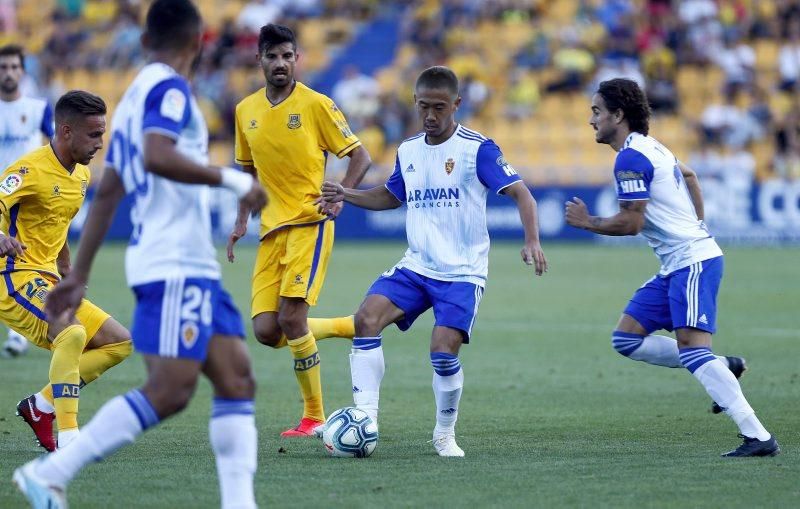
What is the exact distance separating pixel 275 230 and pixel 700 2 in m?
24.1

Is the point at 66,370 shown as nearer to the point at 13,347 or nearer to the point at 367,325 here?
the point at 367,325

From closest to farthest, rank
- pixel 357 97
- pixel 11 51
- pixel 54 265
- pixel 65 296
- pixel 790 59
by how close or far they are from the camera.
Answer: pixel 65 296, pixel 54 265, pixel 11 51, pixel 790 59, pixel 357 97

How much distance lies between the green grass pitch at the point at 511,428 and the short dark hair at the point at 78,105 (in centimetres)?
208

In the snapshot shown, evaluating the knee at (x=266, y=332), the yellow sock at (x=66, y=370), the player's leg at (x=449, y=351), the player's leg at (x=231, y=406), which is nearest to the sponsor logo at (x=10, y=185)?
the yellow sock at (x=66, y=370)

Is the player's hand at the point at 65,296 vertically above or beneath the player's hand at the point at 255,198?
beneath

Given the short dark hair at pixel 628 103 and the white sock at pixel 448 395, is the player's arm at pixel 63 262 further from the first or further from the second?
the short dark hair at pixel 628 103

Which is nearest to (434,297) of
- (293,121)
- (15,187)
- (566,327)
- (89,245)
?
(293,121)

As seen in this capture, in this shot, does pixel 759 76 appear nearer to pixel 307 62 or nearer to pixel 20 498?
pixel 307 62

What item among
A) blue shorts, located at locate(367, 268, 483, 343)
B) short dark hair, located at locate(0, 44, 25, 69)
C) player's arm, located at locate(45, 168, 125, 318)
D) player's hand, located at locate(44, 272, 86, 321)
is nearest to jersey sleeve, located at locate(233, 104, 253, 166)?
blue shorts, located at locate(367, 268, 483, 343)

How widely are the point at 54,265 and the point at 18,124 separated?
17.8ft

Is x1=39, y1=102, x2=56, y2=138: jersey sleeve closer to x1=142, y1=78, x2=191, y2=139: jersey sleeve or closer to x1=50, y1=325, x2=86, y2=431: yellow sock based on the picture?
x1=50, y1=325, x2=86, y2=431: yellow sock

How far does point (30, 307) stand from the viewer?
7957 mm

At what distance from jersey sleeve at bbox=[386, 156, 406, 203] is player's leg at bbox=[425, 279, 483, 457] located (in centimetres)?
90

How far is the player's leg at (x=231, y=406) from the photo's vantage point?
5.44m
